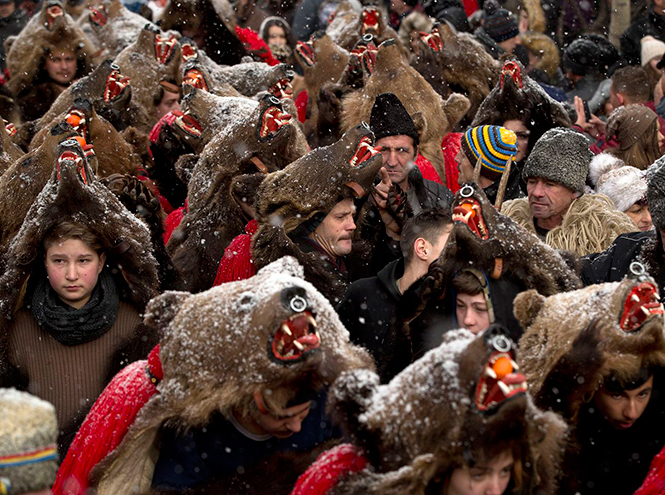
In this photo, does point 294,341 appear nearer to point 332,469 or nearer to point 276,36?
point 332,469

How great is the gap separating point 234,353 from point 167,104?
Result: 490 cm

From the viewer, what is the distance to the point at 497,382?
2.72 metres

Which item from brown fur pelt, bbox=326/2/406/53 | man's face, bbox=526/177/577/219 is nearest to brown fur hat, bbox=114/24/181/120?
brown fur pelt, bbox=326/2/406/53

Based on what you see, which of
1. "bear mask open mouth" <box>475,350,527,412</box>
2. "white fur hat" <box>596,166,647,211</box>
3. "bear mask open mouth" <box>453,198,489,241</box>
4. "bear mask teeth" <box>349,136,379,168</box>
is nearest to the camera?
"bear mask open mouth" <box>475,350,527,412</box>

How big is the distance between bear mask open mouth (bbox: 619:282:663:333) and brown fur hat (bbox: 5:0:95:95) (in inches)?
261

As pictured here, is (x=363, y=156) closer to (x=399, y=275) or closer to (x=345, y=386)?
(x=399, y=275)

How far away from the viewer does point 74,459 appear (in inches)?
143

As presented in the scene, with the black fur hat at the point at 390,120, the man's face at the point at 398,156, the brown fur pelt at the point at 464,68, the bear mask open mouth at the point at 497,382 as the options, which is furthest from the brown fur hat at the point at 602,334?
the brown fur pelt at the point at 464,68

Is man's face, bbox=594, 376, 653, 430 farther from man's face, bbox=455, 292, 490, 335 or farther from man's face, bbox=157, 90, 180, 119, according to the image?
man's face, bbox=157, 90, 180, 119

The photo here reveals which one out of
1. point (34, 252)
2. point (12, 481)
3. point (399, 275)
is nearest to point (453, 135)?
point (399, 275)

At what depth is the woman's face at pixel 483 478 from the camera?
9.42 feet

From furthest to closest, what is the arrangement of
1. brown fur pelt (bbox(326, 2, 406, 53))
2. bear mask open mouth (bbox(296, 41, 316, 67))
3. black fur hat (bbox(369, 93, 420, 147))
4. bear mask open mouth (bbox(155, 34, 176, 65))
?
brown fur pelt (bbox(326, 2, 406, 53))
bear mask open mouth (bbox(296, 41, 316, 67))
bear mask open mouth (bbox(155, 34, 176, 65))
black fur hat (bbox(369, 93, 420, 147))

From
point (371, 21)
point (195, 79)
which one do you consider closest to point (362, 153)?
point (195, 79)

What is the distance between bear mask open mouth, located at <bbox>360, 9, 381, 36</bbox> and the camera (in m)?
9.10
